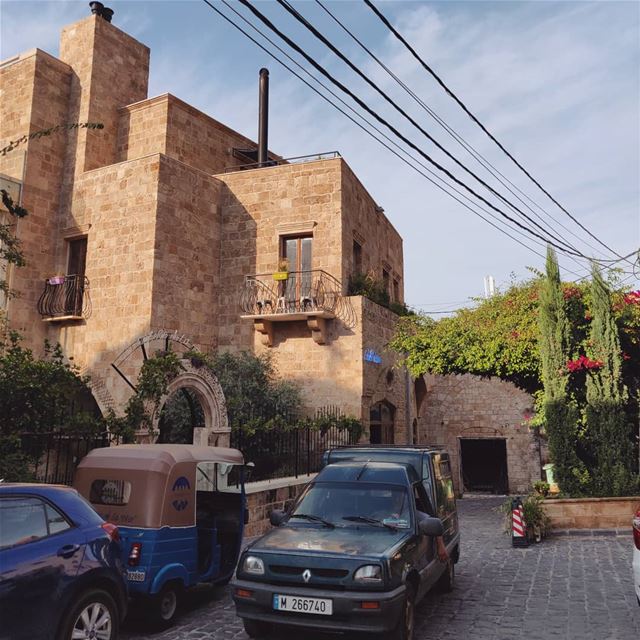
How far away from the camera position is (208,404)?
37.3 feet

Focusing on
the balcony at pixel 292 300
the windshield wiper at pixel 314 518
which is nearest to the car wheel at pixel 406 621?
the windshield wiper at pixel 314 518

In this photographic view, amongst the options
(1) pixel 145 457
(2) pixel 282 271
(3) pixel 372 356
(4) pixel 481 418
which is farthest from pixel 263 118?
(1) pixel 145 457

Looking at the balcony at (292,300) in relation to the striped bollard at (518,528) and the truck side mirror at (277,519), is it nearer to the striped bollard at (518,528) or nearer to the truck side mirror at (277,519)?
the striped bollard at (518,528)

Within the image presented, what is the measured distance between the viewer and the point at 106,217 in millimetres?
17547

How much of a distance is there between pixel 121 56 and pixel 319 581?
20.3 metres

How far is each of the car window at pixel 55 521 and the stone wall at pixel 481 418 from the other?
1979 centimetres

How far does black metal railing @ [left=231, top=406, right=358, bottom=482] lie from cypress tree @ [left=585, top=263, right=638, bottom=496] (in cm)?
566

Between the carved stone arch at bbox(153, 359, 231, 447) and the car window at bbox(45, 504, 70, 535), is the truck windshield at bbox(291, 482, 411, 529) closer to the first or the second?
the car window at bbox(45, 504, 70, 535)

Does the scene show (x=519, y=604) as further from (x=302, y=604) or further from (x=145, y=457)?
(x=145, y=457)

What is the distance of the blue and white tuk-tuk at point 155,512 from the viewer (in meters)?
6.08

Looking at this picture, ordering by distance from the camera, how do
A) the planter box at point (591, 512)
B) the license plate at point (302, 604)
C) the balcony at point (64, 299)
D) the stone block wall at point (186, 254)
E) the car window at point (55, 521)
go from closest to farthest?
the car window at point (55, 521)
the license plate at point (302, 604)
the planter box at point (591, 512)
the stone block wall at point (186, 254)
the balcony at point (64, 299)

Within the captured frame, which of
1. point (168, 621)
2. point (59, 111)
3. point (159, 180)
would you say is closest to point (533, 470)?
point (159, 180)

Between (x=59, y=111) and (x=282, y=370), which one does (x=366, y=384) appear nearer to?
(x=282, y=370)

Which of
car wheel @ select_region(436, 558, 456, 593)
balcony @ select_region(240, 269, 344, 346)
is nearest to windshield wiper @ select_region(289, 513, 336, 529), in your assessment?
car wheel @ select_region(436, 558, 456, 593)
